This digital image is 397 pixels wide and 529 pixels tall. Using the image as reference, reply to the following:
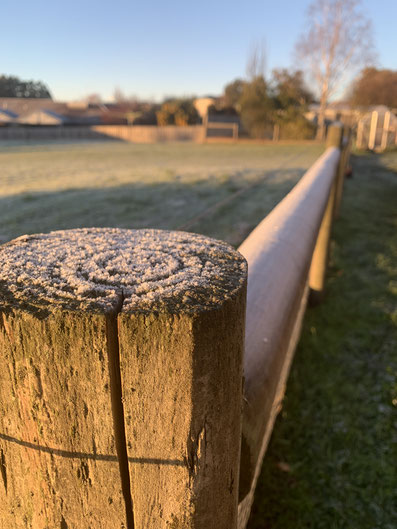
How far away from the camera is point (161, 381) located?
1.83ft

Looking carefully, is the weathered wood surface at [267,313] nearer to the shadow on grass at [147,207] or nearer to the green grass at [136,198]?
the shadow on grass at [147,207]

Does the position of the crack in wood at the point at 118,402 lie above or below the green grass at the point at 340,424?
above

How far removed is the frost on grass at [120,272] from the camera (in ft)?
1.83

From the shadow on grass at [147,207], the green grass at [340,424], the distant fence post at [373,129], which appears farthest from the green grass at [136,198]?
the distant fence post at [373,129]

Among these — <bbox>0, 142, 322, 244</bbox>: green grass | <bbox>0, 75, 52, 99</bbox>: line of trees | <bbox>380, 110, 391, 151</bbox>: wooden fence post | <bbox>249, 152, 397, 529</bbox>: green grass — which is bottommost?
<bbox>249, 152, 397, 529</bbox>: green grass

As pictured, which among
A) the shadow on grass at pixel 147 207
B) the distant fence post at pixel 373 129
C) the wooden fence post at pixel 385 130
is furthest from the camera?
the wooden fence post at pixel 385 130

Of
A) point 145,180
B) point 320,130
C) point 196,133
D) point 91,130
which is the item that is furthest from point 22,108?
point 145,180

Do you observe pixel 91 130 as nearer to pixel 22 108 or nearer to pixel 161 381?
pixel 22 108

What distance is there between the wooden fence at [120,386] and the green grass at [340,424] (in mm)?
1547

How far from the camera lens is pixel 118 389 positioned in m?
0.57

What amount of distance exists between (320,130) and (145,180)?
22.4m

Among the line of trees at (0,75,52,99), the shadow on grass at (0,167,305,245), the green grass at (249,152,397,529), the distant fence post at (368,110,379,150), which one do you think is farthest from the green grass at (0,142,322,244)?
the line of trees at (0,75,52,99)

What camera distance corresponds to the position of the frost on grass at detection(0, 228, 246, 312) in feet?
1.83

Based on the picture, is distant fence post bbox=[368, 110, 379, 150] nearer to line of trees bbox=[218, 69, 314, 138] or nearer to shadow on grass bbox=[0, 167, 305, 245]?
line of trees bbox=[218, 69, 314, 138]
